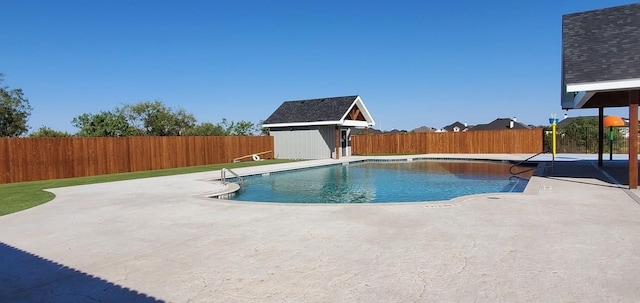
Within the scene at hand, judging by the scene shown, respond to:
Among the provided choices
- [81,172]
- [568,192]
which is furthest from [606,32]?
[81,172]

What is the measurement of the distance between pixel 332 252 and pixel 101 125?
3454 centimetres

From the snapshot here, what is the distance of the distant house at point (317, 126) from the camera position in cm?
2631

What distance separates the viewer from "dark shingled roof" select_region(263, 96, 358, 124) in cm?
2630

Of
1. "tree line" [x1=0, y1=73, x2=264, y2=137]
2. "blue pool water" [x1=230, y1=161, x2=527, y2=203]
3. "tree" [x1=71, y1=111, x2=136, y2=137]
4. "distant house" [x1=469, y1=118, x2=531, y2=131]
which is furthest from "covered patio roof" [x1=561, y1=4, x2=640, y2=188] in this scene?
"distant house" [x1=469, y1=118, x2=531, y2=131]

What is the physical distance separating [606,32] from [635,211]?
5.57 meters

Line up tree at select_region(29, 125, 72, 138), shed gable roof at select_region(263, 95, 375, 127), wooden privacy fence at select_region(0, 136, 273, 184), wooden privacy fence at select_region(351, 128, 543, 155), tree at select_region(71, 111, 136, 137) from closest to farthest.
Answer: wooden privacy fence at select_region(0, 136, 273, 184) → shed gable roof at select_region(263, 95, 375, 127) → tree at select_region(29, 125, 72, 138) → wooden privacy fence at select_region(351, 128, 543, 155) → tree at select_region(71, 111, 136, 137)

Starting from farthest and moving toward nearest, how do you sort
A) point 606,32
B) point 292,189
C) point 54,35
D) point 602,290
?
1. point 54,35
2. point 292,189
3. point 606,32
4. point 602,290

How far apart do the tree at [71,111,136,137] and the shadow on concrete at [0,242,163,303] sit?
105 feet

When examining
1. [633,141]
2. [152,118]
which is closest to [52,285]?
[633,141]

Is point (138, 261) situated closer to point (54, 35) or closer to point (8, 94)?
point (54, 35)

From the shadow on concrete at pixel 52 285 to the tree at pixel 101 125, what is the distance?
31963mm

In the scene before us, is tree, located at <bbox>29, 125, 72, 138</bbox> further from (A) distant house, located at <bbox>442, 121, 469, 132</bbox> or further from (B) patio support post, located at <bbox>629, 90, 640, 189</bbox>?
(A) distant house, located at <bbox>442, 121, 469, 132</bbox>

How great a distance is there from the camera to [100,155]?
57.9ft

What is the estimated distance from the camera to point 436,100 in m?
38.8
